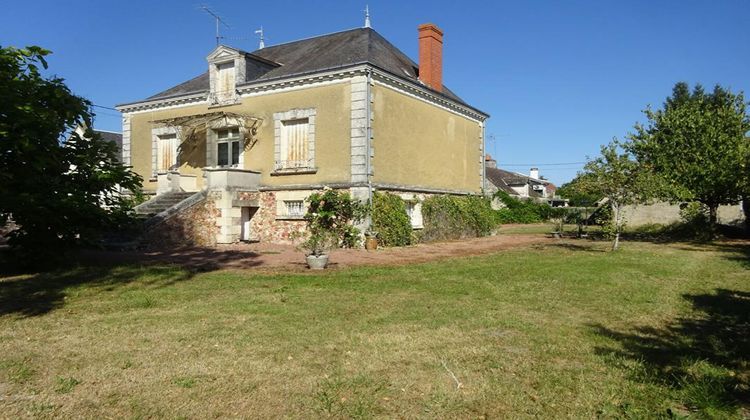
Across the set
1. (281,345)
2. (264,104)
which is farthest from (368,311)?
(264,104)

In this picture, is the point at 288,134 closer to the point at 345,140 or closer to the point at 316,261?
the point at 345,140

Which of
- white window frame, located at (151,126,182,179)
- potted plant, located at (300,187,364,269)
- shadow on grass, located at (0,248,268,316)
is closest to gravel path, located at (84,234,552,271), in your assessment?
shadow on grass, located at (0,248,268,316)

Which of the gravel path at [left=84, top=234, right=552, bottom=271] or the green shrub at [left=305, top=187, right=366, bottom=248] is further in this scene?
the green shrub at [left=305, top=187, right=366, bottom=248]

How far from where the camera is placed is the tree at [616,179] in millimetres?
14250

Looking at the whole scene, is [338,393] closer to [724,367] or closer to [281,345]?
[281,345]

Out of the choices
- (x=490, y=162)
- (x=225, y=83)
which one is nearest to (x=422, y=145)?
(x=225, y=83)

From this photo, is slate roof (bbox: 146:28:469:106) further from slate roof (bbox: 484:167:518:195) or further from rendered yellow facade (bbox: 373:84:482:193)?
slate roof (bbox: 484:167:518:195)

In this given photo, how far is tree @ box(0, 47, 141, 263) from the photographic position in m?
9.11

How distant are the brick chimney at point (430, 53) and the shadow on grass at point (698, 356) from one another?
14.4 metres

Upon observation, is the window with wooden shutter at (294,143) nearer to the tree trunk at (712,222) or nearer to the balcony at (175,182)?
the balcony at (175,182)

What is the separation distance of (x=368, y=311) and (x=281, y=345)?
5.85 feet

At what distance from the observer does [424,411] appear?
3.72 m

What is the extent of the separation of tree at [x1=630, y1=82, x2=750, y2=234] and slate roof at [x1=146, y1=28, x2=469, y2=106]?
765 centimetres

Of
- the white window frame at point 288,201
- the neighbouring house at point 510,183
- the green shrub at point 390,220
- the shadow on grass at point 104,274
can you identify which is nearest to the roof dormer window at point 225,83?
the white window frame at point 288,201
